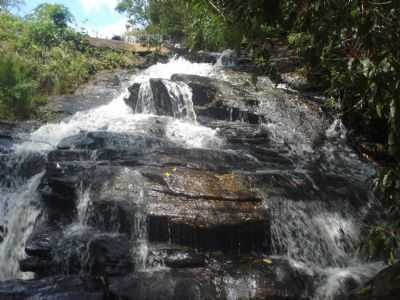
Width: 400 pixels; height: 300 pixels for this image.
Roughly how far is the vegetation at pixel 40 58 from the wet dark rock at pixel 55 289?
26.0 feet

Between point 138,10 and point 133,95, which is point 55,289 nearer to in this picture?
point 133,95

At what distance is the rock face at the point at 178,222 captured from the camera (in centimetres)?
534

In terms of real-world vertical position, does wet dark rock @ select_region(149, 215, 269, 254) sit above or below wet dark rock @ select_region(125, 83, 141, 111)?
below

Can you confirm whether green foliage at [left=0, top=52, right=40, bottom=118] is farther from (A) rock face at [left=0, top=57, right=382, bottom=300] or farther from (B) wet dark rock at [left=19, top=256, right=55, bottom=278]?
(B) wet dark rock at [left=19, top=256, right=55, bottom=278]

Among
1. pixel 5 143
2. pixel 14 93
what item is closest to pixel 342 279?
pixel 5 143

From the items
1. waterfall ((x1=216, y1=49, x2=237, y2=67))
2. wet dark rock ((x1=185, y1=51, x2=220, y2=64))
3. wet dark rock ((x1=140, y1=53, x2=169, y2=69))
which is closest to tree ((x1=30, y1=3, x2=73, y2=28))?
wet dark rock ((x1=140, y1=53, x2=169, y2=69))

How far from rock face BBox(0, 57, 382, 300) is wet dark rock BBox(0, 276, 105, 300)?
14 mm

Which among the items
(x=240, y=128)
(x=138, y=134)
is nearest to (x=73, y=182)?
(x=138, y=134)

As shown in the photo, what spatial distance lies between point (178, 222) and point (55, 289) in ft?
6.06

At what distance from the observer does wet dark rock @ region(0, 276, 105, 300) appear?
489 centimetres

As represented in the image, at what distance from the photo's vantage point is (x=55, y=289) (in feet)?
16.5

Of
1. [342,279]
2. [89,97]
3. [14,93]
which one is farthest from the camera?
A: [89,97]

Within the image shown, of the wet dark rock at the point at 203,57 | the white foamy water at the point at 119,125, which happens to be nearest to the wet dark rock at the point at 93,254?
the white foamy water at the point at 119,125

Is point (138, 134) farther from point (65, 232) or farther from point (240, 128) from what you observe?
point (65, 232)
